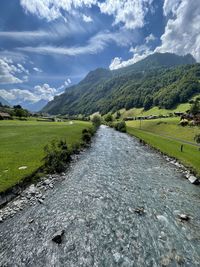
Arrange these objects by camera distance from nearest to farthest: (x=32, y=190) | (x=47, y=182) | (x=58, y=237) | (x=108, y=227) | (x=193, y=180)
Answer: (x=58, y=237) < (x=108, y=227) < (x=32, y=190) < (x=47, y=182) < (x=193, y=180)

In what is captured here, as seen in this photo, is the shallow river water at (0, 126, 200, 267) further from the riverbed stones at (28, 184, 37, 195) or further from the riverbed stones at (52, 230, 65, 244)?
the riverbed stones at (28, 184, 37, 195)

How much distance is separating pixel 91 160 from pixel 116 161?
4.88 meters

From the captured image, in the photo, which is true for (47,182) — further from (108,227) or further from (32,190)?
(108,227)

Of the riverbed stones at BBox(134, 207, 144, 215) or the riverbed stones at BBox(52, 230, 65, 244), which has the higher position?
the riverbed stones at BBox(52, 230, 65, 244)

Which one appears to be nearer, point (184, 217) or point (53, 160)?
point (184, 217)

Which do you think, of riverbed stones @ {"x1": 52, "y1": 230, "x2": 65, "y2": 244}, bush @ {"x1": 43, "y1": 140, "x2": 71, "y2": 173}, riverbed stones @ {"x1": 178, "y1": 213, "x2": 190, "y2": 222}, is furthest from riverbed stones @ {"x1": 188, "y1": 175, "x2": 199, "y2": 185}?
riverbed stones @ {"x1": 52, "y1": 230, "x2": 65, "y2": 244}

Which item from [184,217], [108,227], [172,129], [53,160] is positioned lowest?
[172,129]

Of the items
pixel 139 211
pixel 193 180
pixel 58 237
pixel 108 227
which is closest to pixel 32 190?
pixel 58 237

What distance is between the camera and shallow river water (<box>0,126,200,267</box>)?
41.3ft

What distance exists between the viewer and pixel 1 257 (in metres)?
12.3

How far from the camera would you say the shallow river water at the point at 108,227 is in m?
12.6

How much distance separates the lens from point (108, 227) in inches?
620

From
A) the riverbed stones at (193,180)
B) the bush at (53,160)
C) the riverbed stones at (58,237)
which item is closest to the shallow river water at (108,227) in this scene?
the riverbed stones at (58,237)

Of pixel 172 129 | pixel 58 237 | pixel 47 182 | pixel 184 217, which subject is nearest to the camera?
pixel 58 237
